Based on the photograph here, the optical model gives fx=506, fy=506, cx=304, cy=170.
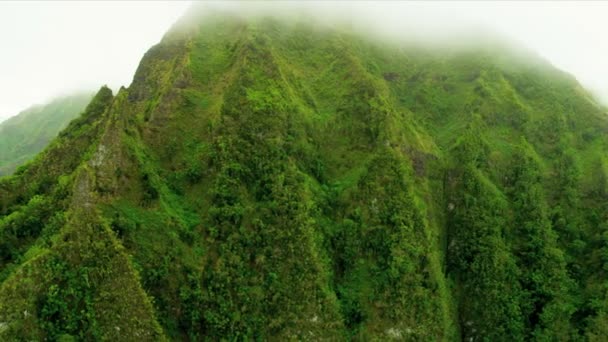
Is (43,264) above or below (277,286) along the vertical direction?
above

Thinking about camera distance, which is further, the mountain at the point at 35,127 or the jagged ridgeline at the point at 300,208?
the mountain at the point at 35,127

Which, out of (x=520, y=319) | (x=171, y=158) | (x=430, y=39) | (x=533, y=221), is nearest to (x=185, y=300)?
(x=171, y=158)

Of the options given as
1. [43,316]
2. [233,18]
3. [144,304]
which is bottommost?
[144,304]

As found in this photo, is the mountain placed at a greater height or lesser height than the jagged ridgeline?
lesser

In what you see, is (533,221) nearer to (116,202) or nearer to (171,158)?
(171,158)

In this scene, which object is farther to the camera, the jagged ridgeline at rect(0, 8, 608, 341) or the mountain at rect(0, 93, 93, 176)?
the mountain at rect(0, 93, 93, 176)
